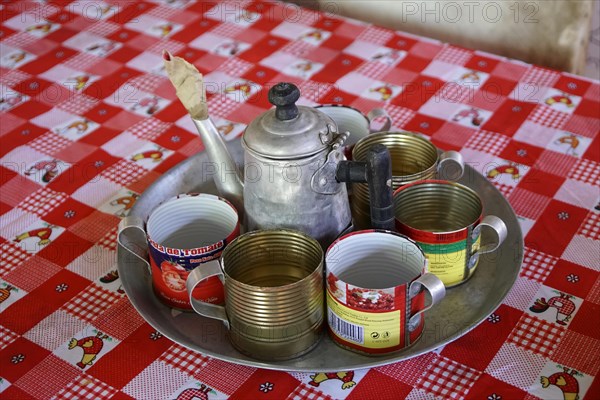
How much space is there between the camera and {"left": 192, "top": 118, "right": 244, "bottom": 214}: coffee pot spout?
86cm

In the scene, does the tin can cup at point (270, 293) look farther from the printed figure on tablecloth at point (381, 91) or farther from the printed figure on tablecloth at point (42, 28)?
the printed figure on tablecloth at point (42, 28)

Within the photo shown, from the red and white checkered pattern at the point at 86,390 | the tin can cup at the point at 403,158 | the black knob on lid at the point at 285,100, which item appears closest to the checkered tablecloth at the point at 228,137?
the red and white checkered pattern at the point at 86,390

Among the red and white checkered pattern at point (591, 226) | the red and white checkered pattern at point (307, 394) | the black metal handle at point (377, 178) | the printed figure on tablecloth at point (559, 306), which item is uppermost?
the black metal handle at point (377, 178)

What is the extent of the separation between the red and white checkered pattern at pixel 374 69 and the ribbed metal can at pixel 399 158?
0.34 metres

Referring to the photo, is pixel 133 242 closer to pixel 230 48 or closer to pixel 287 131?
pixel 287 131

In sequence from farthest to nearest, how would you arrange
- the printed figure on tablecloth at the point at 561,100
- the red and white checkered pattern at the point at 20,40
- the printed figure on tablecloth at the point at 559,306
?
the red and white checkered pattern at the point at 20,40
the printed figure on tablecloth at the point at 561,100
the printed figure on tablecloth at the point at 559,306

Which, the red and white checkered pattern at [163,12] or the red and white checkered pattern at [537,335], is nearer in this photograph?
the red and white checkered pattern at [537,335]

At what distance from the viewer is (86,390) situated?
76 cm

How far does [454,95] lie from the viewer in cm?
117

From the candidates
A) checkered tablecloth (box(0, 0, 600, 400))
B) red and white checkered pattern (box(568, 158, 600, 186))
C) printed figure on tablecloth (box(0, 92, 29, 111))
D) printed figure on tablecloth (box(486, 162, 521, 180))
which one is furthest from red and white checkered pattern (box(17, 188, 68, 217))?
red and white checkered pattern (box(568, 158, 600, 186))

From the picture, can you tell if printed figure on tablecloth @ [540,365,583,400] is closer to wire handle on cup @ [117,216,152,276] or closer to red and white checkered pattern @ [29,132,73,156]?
wire handle on cup @ [117,216,152,276]

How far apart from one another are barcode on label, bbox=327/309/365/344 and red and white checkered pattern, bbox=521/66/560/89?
594mm

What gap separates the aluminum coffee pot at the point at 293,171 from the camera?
74 cm

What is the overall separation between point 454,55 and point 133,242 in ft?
2.08
